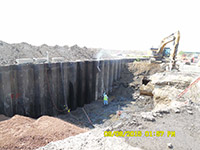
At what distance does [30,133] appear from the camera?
3676 mm

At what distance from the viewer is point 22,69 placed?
6656 millimetres

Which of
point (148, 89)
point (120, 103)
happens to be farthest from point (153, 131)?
point (148, 89)

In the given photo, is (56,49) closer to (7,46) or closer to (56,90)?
(7,46)

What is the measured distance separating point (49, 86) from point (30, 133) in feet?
14.6

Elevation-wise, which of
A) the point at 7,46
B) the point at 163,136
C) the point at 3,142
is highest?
the point at 7,46

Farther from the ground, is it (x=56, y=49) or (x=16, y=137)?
(x=56, y=49)

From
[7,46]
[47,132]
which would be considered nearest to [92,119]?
[47,132]

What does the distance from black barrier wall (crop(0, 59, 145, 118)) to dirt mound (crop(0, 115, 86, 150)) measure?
2.34m

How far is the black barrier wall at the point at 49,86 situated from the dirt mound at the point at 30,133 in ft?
7.68

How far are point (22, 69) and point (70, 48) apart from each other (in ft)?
37.4

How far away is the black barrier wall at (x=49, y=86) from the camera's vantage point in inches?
249

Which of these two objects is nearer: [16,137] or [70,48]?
[16,137]
